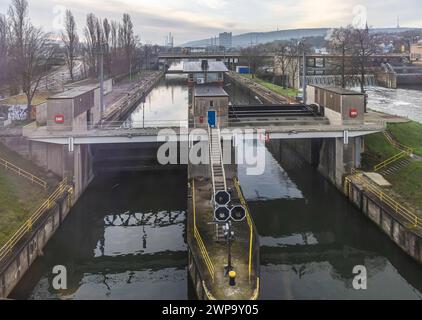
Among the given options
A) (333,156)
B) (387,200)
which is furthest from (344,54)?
(387,200)

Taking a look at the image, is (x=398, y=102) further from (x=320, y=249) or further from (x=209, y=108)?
(x=320, y=249)

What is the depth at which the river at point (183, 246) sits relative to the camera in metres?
18.6

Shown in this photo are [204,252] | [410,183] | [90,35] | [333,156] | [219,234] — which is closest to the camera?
[204,252]

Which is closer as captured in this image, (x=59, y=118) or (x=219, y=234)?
(x=219, y=234)

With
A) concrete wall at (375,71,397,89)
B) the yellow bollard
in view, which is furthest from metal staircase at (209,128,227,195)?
concrete wall at (375,71,397,89)

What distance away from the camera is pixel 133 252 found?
22516 millimetres

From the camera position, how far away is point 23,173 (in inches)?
1049

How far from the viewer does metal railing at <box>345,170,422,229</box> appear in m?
21.2

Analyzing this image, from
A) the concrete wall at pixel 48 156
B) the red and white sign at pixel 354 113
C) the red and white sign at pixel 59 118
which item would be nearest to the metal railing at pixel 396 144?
the red and white sign at pixel 354 113

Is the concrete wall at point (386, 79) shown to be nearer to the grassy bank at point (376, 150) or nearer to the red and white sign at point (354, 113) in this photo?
the grassy bank at point (376, 150)

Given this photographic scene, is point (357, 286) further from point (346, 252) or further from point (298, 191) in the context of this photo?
point (298, 191)

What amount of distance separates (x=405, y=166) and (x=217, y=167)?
13.0m

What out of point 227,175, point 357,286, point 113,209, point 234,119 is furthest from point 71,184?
point 357,286

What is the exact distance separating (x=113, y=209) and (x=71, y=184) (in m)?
3.00
